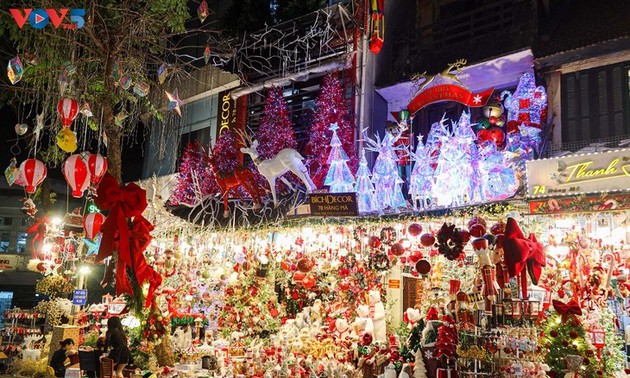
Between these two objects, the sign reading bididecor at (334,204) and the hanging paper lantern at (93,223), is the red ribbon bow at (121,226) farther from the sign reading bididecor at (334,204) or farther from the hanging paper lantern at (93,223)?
the sign reading bididecor at (334,204)

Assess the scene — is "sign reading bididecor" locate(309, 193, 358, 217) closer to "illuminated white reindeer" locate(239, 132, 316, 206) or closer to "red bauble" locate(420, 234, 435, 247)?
"illuminated white reindeer" locate(239, 132, 316, 206)

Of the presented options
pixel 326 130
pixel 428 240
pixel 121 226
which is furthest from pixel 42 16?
pixel 326 130

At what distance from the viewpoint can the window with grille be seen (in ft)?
31.4

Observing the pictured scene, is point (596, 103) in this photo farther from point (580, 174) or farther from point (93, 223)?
point (93, 223)

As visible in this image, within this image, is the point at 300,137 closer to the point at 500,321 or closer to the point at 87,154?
the point at 87,154

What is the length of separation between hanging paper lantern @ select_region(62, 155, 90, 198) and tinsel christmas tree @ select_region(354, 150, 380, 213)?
454 cm

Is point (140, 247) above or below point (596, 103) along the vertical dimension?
below

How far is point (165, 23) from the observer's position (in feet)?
28.7

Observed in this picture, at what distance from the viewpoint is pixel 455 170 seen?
8.82m

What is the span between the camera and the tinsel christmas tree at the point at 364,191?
31.9 feet

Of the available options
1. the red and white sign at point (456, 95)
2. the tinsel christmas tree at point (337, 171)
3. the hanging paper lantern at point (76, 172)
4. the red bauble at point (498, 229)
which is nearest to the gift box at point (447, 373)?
the red bauble at point (498, 229)

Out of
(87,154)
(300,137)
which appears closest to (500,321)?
(87,154)

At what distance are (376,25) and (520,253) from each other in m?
7.08

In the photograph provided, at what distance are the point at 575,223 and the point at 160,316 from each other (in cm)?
694
